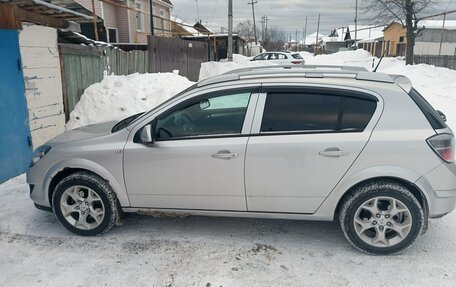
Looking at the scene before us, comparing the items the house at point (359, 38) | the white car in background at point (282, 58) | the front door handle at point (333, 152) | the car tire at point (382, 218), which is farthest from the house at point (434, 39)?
the front door handle at point (333, 152)

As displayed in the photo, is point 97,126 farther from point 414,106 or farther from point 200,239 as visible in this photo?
point 414,106

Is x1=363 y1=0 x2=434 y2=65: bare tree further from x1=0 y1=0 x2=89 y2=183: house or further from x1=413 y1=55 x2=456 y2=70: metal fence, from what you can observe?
x1=0 y1=0 x2=89 y2=183: house

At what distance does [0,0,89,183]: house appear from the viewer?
5.43m

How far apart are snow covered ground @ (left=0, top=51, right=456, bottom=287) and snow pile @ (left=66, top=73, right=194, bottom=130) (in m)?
3.33

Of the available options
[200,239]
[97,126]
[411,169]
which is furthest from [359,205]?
[97,126]

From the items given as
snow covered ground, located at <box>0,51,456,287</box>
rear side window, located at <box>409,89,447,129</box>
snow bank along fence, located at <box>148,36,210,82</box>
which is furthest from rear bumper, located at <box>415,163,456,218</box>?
snow bank along fence, located at <box>148,36,210,82</box>

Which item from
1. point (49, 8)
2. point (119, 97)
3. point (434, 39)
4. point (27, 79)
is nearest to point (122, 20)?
Result: point (119, 97)

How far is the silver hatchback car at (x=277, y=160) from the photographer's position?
3.30 m

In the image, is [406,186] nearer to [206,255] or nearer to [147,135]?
[206,255]

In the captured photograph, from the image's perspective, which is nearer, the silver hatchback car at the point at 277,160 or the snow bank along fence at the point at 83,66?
the silver hatchback car at the point at 277,160

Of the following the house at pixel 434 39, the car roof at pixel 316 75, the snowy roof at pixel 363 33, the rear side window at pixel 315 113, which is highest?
the snowy roof at pixel 363 33

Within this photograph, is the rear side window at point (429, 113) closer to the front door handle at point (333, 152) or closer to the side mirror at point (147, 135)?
the front door handle at point (333, 152)

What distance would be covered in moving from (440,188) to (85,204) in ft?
11.2

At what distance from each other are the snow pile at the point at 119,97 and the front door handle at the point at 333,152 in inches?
208
